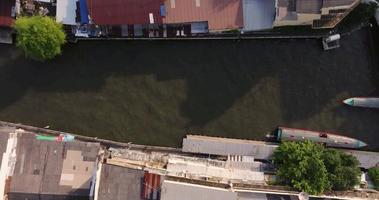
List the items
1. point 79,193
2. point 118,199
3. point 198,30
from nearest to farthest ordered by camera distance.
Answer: point 118,199 < point 79,193 < point 198,30

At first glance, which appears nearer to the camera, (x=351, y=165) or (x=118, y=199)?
(x=118, y=199)

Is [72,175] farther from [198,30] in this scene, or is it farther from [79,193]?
[198,30]

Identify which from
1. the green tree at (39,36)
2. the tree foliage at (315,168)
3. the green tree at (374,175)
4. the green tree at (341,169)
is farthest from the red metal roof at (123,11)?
the green tree at (374,175)

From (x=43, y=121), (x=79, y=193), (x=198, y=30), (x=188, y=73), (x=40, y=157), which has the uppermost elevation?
(x=198, y=30)

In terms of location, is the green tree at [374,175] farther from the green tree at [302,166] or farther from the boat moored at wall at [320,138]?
the green tree at [302,166]

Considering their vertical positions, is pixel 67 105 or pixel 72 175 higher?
pixel 67 105

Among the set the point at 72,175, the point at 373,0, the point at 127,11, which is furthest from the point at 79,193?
the point at 373,0

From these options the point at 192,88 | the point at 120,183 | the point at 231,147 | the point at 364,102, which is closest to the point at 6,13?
the point at 192,88
